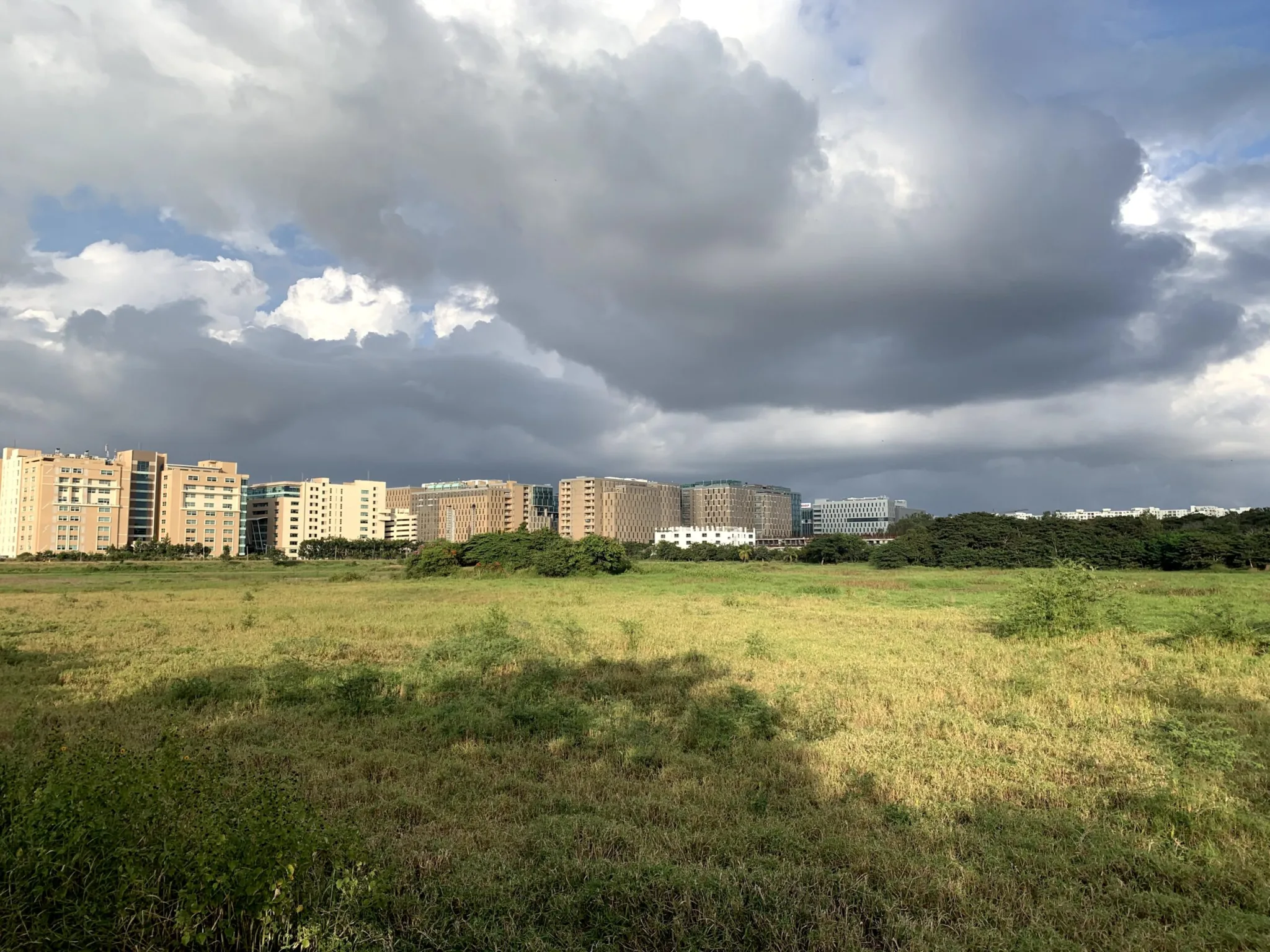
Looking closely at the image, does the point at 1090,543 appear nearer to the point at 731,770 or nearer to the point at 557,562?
the point at 557,562

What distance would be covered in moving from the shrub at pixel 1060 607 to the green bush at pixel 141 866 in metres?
22.6

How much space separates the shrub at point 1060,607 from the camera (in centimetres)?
2253

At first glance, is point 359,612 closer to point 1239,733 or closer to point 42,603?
point 42,603

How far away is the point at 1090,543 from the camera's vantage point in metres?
79.3

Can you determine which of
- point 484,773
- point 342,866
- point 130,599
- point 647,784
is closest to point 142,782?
point 342,866

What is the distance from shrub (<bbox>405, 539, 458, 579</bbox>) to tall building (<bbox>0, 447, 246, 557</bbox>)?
3653 inches

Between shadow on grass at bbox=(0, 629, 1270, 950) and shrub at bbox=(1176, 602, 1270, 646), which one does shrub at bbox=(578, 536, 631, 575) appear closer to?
shrub at bbox=(1176, 602, 1270, 646)

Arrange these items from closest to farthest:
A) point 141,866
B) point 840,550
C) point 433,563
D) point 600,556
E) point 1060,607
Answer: point 141,866
point 1060,607
point 433,563
point 600,556
point 840,550

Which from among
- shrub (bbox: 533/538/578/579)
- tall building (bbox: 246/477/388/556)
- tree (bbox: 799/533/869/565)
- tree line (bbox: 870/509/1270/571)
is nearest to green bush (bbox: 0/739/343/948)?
shrub (bbox: 533/538/578/579)

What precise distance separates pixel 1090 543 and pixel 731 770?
84.7 metres

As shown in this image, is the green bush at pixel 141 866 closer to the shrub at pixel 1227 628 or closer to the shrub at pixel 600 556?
the shrub at pixel 1227 628

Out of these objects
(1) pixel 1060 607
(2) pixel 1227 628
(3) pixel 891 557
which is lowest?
(3) pixel 891 557

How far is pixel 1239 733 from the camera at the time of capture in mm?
10789

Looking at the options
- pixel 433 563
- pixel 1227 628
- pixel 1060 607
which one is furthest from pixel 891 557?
pixel 1227 628
